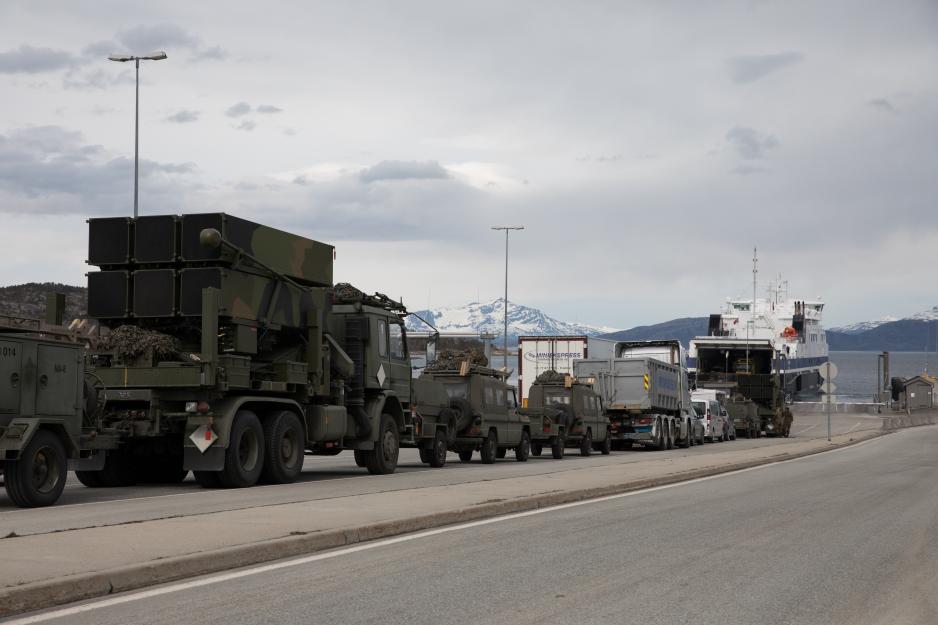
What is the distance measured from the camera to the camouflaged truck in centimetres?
1691

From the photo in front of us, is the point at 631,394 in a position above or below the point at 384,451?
above

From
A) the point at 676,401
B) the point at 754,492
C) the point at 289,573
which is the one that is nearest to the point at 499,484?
the point at 754,492

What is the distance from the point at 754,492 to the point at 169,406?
8.94 metres

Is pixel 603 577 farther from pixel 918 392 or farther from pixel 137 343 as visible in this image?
pixel 918 392

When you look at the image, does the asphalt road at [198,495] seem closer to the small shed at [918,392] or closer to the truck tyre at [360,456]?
the truck tyre at [360,456]

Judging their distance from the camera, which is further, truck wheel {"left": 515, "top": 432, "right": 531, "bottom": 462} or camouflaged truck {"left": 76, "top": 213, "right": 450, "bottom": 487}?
truck wheel {"left": 515, "top": 432, "right": 531, "bottom": 462}

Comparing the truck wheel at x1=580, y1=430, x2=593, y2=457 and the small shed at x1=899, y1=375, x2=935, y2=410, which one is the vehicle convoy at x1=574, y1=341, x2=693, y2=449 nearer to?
the truck wheel at x1=580, y1=430, x2=593, y2=457

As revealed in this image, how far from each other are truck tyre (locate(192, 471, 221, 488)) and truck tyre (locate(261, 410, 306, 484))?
3.27 ft

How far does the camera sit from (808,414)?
87.7 meters

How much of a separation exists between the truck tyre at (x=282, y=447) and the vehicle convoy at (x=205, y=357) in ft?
0.07

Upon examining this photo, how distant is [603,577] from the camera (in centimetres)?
877

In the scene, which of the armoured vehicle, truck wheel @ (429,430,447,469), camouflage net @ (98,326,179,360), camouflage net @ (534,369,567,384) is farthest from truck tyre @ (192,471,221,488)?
camouflage net @ (534,369,567,384)

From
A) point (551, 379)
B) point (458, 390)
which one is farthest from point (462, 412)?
point (551, 379)

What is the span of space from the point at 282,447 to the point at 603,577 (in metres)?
10.5
